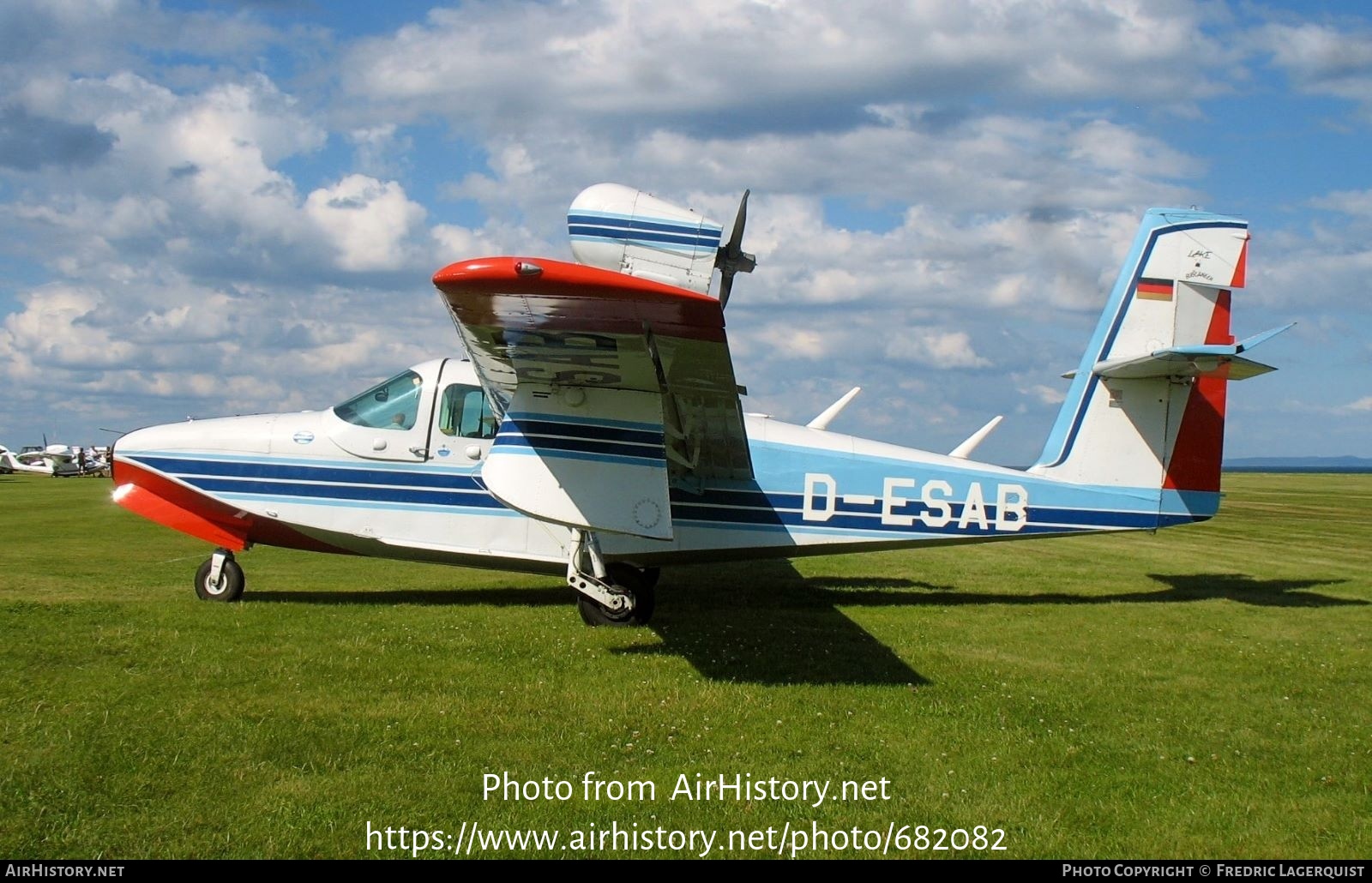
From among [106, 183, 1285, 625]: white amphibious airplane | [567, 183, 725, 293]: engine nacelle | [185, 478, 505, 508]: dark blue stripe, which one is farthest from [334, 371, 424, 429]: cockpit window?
[567, 183, 725, 293]: engine nacelle

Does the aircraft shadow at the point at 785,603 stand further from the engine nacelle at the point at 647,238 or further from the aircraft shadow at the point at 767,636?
the engine nacelle at the point at 647,238

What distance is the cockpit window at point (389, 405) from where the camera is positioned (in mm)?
9070

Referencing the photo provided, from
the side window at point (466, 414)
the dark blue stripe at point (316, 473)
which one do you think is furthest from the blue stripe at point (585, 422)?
the dark blue stripe at point (316, 473)

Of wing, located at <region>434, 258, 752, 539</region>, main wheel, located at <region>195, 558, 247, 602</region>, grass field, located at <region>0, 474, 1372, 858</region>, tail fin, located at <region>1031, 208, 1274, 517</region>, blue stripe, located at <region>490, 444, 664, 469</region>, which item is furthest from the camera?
tail fin, located at <region>1031, 208, 1274, 517</region>

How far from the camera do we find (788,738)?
5375mm

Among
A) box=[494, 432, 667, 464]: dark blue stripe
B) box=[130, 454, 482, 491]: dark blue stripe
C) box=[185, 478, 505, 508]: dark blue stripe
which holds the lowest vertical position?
box=[185, 478, 505, 508]: dark blue stripe

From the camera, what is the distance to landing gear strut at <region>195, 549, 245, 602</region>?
8.86 meters

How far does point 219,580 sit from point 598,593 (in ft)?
11.5

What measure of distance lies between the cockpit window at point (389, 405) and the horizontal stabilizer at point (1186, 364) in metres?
6.71

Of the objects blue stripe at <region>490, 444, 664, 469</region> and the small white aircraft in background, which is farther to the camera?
the small white aircraft in background

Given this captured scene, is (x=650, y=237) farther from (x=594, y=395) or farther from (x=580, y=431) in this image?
(x=580, y=431)

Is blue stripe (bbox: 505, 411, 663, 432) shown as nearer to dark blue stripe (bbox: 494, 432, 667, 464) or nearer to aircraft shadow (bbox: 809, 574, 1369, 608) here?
dark blue stripe (bbox: 494, 432, 667, 464)

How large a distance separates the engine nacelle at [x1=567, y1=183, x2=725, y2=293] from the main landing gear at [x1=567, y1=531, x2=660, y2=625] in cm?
230

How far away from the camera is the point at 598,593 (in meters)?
8.27
